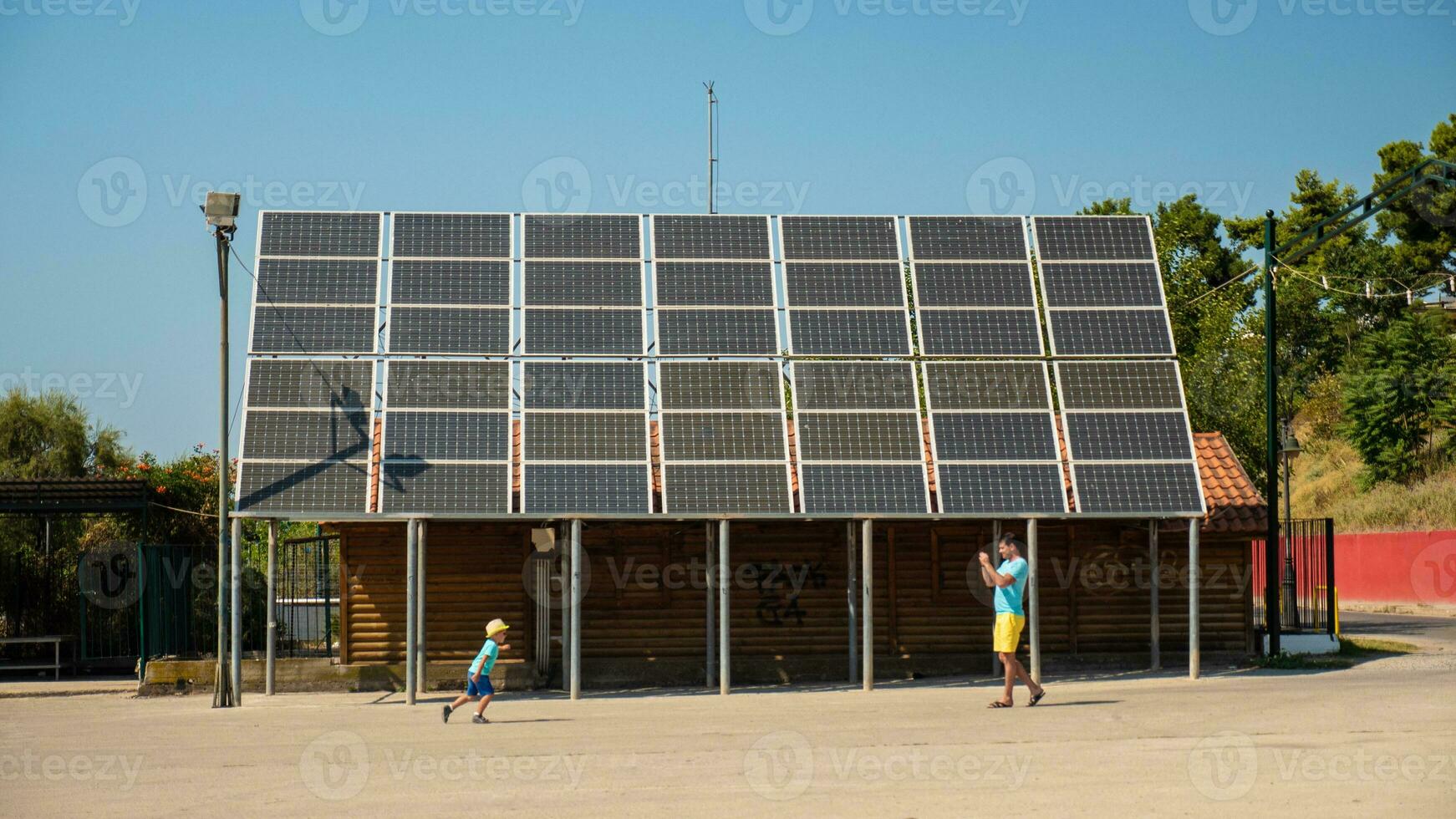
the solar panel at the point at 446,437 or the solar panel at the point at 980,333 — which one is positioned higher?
the solar panel at the point at 980,333

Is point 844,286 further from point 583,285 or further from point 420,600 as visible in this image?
point 420,600

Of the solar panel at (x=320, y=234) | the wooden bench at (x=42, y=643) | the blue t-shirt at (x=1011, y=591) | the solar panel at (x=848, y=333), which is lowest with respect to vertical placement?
the wooden bench at (x=42, y=643)

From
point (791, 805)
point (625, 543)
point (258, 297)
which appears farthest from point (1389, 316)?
point (791, 805)

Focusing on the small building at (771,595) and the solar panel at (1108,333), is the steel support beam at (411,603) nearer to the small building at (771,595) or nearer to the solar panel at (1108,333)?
the small building at (771,595)

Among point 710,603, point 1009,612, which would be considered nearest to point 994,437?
point 1009,612

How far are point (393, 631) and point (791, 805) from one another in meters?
12.0

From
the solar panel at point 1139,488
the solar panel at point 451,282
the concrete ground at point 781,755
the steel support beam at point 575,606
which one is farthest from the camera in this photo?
the solar panel at point 451,282

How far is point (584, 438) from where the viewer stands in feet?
62.2

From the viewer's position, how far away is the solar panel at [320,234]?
66.8ft

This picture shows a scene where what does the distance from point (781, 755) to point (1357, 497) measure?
48532 millimetres

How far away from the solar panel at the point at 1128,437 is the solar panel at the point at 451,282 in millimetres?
8473

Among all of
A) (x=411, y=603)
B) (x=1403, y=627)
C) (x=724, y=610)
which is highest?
(x=411, y=603)

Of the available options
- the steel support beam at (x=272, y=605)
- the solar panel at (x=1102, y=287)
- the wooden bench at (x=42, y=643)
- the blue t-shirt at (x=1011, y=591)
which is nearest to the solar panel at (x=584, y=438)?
the steel support beam at (x=272, y=605)

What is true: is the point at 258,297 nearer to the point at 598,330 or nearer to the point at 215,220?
the point at 215,220
